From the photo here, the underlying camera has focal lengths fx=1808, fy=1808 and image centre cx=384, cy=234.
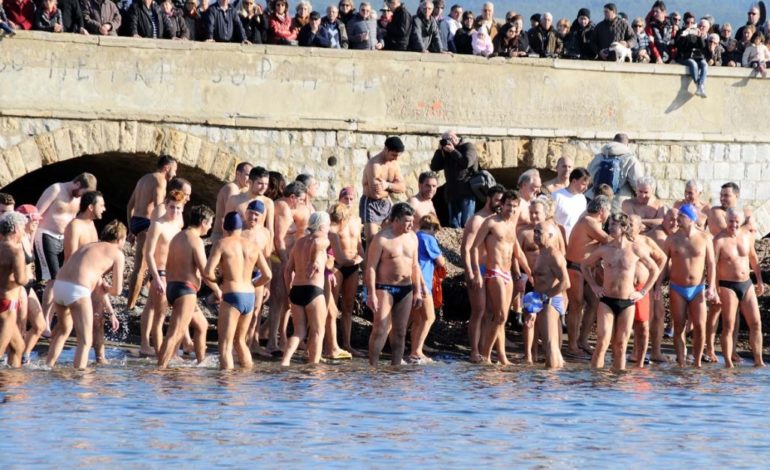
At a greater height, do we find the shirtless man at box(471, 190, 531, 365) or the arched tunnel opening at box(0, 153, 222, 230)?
the arched tunnel opening at box(0, 153, 222, 230)

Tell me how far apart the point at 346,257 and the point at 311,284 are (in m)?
1.09

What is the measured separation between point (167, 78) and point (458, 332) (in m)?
5.38

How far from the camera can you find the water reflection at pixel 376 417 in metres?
11.0

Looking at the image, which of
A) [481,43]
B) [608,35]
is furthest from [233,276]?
[608,35]

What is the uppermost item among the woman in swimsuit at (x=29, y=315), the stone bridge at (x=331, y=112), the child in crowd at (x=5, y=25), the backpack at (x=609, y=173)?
the child in crowd at (x=5, y=25)

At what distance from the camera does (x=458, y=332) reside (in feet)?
57.9

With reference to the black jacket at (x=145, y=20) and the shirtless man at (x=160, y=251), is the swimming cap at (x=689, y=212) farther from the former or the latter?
the black jacket at (x=145, y=20)

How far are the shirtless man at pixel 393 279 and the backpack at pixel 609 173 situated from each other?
356 cm

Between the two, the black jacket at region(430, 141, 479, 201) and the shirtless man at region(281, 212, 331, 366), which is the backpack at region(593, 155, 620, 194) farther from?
the shirtless man at region(281, 212, 331, 366)

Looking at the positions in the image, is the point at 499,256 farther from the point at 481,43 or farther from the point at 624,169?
the point at 481,43

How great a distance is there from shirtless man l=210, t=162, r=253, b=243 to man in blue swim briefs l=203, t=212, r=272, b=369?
1944 mm

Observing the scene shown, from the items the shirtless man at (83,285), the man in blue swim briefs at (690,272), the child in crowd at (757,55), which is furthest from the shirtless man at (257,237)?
the child in crowd at (757,55)

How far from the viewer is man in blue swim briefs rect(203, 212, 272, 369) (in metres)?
14.2

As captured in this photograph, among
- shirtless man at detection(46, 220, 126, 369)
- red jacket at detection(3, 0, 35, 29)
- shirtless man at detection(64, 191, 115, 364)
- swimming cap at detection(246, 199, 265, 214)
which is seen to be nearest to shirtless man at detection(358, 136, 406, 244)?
swimming cap at detection(246, 199, 265, 214)
